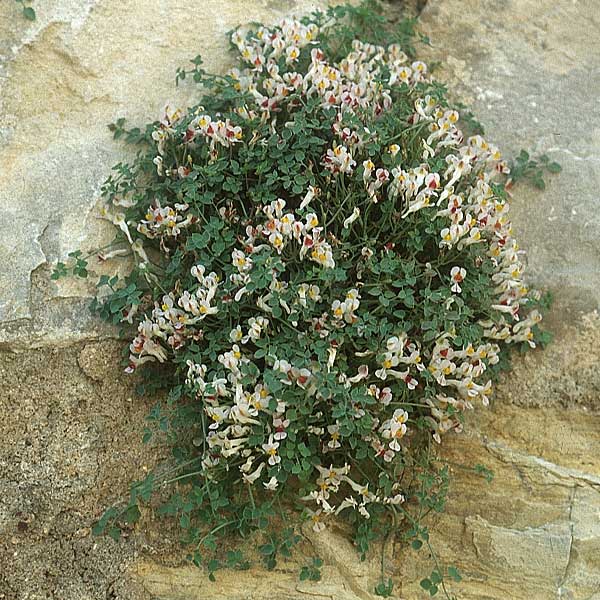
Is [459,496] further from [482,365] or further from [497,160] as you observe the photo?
[497,160]

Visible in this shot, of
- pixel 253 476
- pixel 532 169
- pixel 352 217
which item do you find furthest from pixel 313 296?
pixel 532 169

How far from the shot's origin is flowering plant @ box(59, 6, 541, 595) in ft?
10.7

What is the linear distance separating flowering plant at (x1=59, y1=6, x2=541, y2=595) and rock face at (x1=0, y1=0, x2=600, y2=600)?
13 centimetres

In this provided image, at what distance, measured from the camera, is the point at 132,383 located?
3.59 meters

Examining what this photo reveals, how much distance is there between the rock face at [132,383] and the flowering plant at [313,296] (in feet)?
0.43

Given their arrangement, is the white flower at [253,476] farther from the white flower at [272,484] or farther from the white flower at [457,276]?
the white flower at [457,276]

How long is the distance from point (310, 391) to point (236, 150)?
1115 mm

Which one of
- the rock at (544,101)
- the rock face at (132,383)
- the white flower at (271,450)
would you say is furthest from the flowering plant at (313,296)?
the rock at (544,101)

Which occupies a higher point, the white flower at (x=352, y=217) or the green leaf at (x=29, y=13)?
the white flower at (x=352, y=217)

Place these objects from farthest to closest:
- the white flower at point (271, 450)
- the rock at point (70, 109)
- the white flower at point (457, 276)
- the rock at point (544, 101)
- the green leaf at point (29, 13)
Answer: the green leaf at point (29, 13)
the rock at point (544, 101)
the rock at point (70, 109)
the white flower at point (457, 276)
the white flower at point (271, 450)

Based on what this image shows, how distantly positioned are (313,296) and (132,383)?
2.69ft

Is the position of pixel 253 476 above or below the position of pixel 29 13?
below

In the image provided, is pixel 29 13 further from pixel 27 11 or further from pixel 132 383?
pixel 132 383

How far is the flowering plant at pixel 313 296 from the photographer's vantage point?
3248 mm
